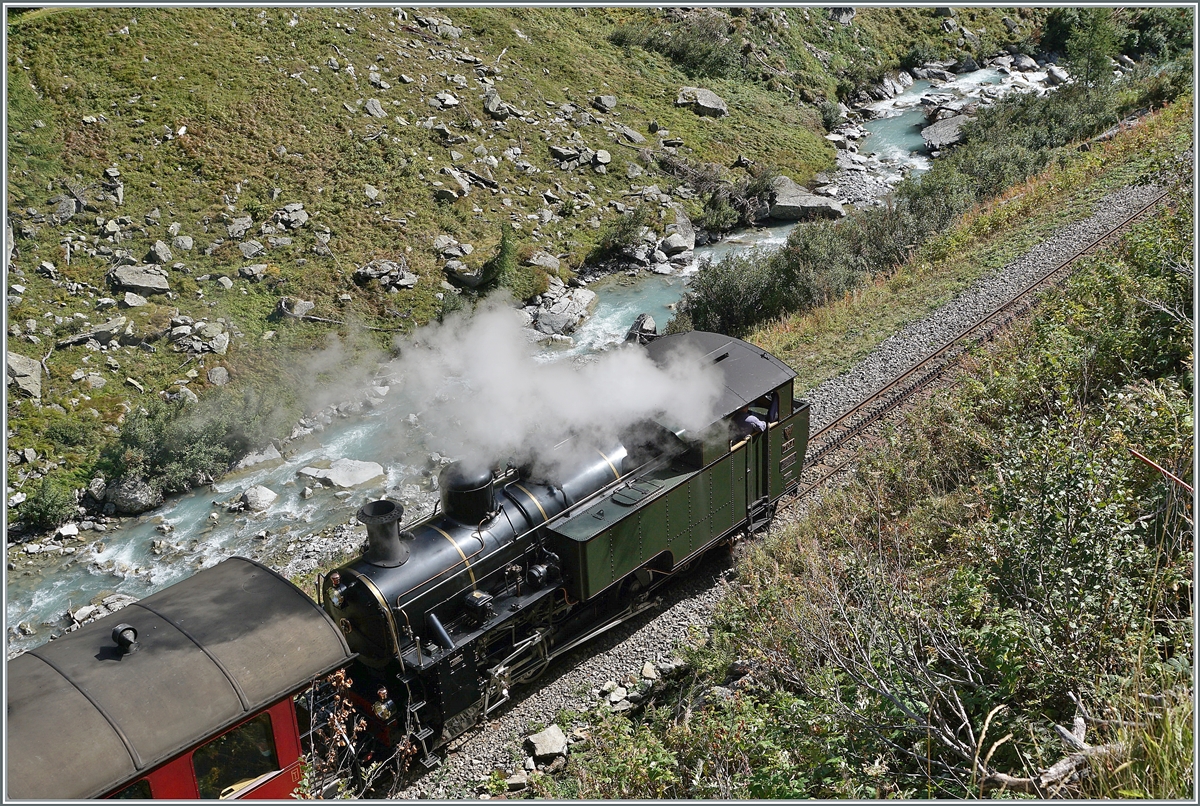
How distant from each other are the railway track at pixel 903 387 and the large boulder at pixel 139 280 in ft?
54.7

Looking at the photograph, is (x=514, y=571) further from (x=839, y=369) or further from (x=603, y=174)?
(x=603, y=174)

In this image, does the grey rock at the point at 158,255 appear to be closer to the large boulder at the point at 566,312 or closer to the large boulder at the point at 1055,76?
the large boulder at the point at 566,312

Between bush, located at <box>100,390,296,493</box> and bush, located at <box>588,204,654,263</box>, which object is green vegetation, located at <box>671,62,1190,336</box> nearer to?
bush, located at <box>588,204,654,263</box>

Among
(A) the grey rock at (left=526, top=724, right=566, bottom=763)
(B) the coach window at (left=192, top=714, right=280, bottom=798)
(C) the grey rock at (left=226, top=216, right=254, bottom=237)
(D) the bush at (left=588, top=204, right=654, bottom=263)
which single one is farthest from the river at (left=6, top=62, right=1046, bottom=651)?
(B) the coach window at (left=192, top=714, right=280, bottom=798)

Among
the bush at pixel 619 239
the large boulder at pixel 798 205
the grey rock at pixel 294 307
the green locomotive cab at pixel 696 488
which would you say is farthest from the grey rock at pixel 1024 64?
the green locomotive cab at pixel 696 488

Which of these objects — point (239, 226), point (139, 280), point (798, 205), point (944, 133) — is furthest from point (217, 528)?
point (944, 133)

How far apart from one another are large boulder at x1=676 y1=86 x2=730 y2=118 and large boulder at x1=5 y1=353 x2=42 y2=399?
25080mm

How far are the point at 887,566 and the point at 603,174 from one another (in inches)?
924

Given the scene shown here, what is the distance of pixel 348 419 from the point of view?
2017 centimetres

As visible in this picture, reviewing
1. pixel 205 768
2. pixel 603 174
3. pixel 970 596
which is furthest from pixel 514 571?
pixel 603 174

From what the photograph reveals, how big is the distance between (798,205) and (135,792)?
2692 cm

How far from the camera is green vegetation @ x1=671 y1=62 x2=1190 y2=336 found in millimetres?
21428

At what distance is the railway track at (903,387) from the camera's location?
13.9 metres

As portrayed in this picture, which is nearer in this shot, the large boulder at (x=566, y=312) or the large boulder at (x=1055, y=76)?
the large boulder at (x=566, y=312)
